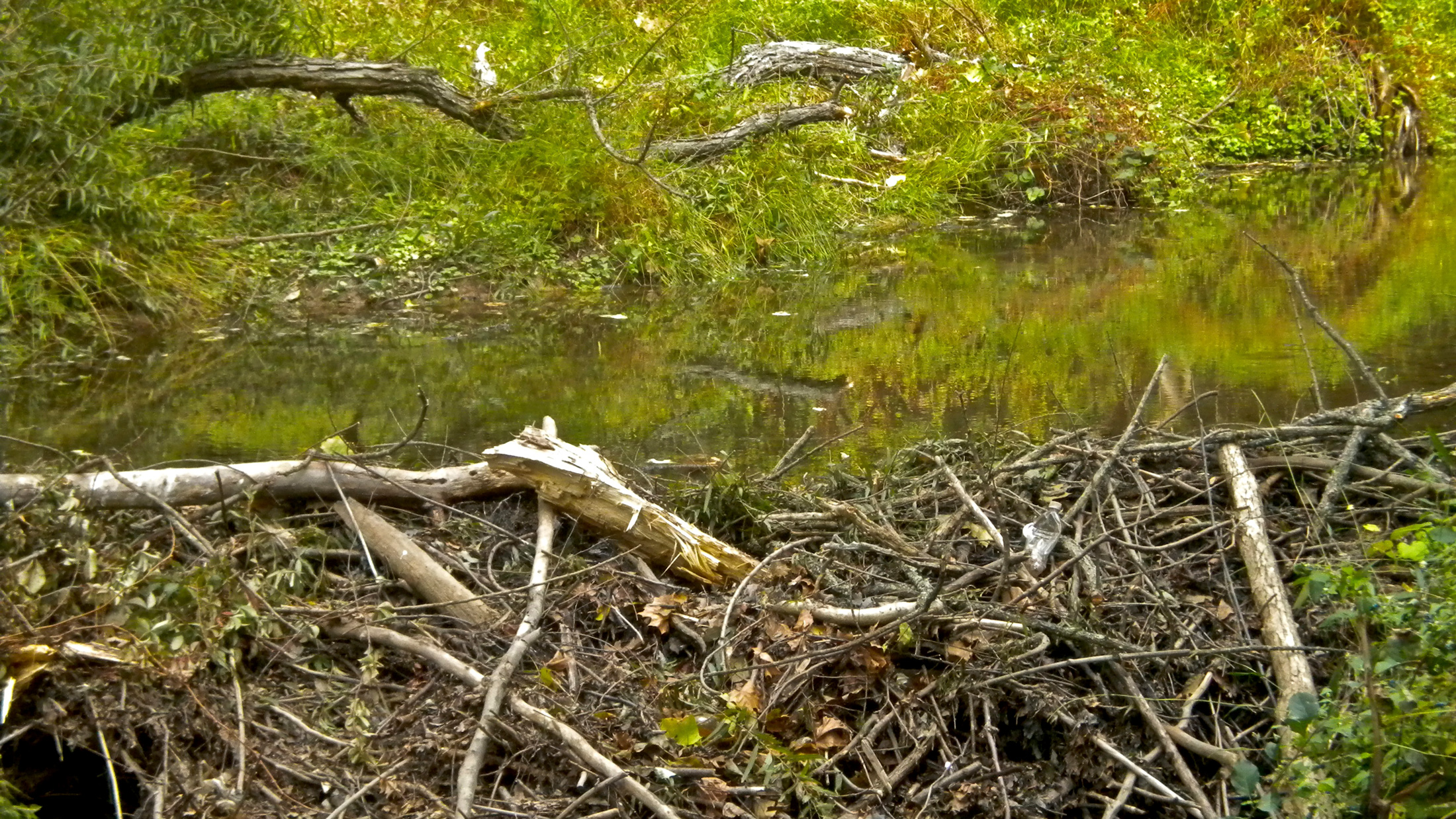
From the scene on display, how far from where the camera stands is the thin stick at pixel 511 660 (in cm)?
276

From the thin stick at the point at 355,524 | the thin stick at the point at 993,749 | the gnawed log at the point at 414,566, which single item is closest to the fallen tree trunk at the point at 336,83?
the thin stick at the point at 355,524

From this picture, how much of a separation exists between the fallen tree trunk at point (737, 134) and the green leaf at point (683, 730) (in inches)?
260

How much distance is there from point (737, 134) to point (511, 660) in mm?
7003

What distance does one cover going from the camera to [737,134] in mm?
9586

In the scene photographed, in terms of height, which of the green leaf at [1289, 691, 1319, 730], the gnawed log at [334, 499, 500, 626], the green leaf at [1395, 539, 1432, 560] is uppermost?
the green leaf at [1395, 539, 1432, 560]

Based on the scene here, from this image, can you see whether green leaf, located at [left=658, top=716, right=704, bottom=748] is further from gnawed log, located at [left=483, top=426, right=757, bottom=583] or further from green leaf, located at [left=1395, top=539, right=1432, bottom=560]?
green leaf, located at [left=1395, top=539, right=1432, bottom=560]

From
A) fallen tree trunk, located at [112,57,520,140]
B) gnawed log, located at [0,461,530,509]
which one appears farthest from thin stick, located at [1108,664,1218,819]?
fallen tree trunk, located at [112,57,520,140]

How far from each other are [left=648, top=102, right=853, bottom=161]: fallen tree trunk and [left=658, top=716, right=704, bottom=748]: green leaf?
6.59m

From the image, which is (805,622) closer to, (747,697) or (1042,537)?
(747,697)

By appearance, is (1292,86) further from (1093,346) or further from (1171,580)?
(1171,580)

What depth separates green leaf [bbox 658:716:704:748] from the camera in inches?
111

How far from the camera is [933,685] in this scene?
3.02 metres

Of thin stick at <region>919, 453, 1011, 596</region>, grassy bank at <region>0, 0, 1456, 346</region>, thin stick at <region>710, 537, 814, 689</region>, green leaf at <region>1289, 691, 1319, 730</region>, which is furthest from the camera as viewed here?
grassy bank at <region>0, 0, 1456, 346</region>

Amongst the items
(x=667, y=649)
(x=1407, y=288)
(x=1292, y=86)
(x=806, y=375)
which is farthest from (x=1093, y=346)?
(x=1292, y=86)
